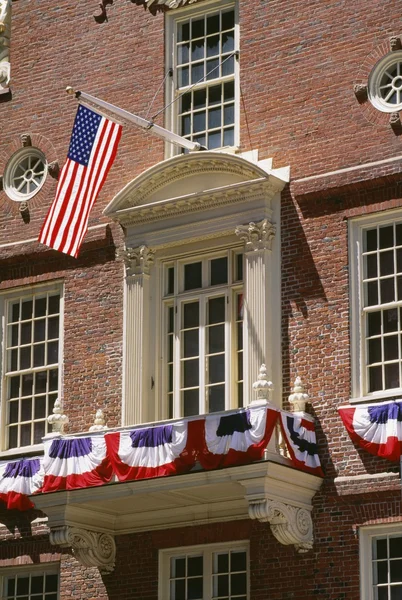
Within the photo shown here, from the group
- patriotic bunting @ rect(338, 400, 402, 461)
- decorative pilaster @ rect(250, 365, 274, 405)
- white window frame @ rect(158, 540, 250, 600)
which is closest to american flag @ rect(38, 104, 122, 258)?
decorative pilaster @ rect(250, 365, 274, 405)

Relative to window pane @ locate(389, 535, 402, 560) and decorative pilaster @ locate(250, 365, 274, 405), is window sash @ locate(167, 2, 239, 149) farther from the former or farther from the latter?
window pane @ locate(389, 535, 402, 560)

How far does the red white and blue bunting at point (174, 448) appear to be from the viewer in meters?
21.9

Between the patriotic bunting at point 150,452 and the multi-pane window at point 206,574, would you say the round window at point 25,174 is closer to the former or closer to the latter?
the patriotic bunting at point 150,452

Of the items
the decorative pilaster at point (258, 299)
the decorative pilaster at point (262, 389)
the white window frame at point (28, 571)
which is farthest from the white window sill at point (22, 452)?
the decorative pilaster at point (262, 389)

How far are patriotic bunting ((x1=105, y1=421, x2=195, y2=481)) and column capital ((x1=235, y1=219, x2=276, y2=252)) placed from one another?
315cm

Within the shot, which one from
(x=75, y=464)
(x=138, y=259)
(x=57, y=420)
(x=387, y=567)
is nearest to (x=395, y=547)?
(x=387, y=567)

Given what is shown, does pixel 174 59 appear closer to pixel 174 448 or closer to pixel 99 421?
pixel 99 421

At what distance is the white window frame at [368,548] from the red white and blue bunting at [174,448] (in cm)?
110

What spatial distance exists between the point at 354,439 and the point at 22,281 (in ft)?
23.6

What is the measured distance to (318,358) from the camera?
75.9 feet

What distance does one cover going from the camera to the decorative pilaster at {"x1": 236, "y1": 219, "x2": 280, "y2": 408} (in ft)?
76.7

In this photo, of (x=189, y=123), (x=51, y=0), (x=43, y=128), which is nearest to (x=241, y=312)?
(x=189, y=123)

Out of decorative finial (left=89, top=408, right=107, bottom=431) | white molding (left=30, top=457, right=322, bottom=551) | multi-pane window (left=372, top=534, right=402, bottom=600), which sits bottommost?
multi-pane window (left=372, top=534, right=402, bottom=600)

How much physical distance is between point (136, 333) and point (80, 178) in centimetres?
258
